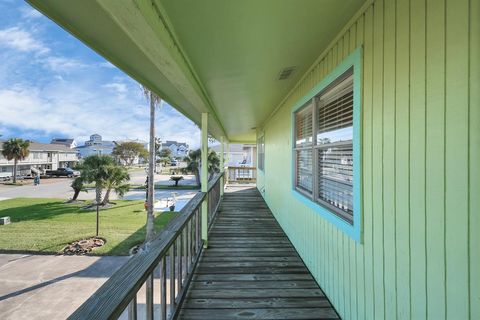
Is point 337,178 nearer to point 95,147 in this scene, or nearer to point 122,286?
point 122,286

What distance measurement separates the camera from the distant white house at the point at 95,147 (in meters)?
61.3

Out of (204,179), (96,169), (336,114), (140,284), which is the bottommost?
(140,284)

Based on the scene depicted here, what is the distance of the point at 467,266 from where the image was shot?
94 cm

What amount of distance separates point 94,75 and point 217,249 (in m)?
95.4

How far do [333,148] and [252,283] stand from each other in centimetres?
170

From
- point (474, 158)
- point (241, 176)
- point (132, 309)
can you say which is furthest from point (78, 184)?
point (474, 158)

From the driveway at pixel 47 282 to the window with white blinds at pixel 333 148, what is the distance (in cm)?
587

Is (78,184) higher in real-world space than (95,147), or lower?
lower

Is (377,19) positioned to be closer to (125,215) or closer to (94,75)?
(125,215)

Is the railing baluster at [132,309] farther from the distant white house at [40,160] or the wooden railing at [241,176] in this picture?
the distant white house at [40,160]

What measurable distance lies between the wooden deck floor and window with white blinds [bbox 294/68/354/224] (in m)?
0.92

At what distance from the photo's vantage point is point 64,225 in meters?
11.5

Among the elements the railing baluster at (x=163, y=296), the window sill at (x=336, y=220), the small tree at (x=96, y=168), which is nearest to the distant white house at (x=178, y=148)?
the small tree at (x=96, y=168)

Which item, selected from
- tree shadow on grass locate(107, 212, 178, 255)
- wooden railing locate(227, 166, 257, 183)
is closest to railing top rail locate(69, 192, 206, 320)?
tree shadow on grass locate(107, 212, 178, 255)
